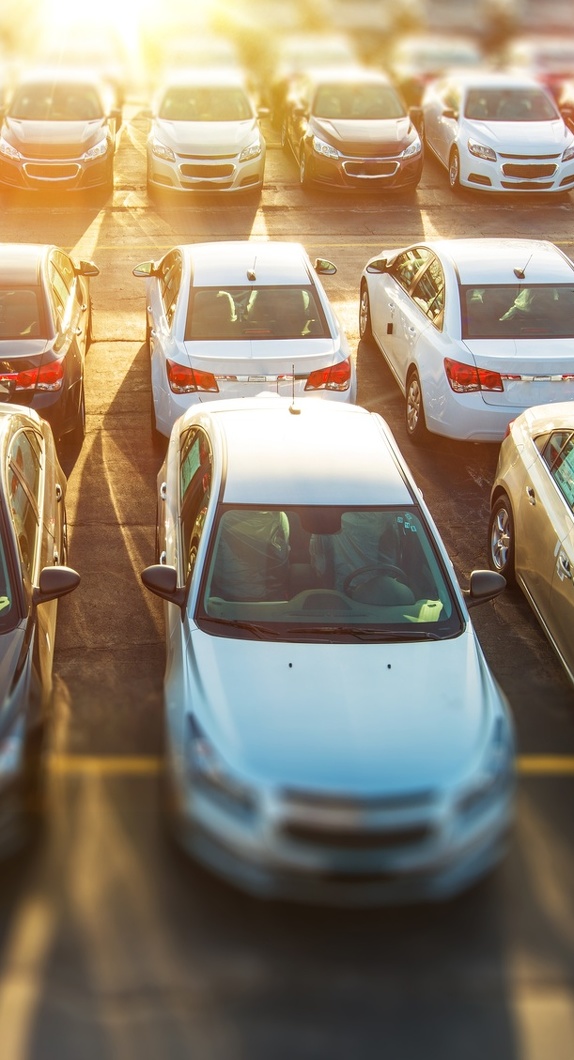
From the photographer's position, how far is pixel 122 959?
190 inches

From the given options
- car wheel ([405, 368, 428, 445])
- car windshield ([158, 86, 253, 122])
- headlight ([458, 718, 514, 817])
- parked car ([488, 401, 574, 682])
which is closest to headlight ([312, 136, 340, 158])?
car windshield ([158, 86, 253, 122])

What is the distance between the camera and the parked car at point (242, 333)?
9430 mm

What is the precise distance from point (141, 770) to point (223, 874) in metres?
1.38

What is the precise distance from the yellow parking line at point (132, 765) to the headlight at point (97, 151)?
525 inches

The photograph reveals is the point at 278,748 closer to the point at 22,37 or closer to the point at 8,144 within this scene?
the point at 8,144

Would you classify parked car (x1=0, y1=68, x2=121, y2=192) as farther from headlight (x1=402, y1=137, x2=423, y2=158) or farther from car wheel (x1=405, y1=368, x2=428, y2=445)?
car wheel (x1=405, y1=368, x2=428, y2=445)

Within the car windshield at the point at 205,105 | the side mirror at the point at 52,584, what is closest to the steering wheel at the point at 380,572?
the side mirror at the point at 52,584

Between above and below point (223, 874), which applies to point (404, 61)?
below

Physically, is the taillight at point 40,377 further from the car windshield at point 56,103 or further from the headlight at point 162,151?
the car windshield at point 56,103

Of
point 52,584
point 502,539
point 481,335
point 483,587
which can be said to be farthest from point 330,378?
point 52,584

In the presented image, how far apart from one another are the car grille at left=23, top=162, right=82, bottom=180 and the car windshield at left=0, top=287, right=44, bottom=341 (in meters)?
8.05

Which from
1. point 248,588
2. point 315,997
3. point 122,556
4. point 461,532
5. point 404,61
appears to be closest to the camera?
point 315,997

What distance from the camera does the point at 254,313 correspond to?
9.95 m

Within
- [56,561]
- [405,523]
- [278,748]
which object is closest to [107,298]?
[56,561]
